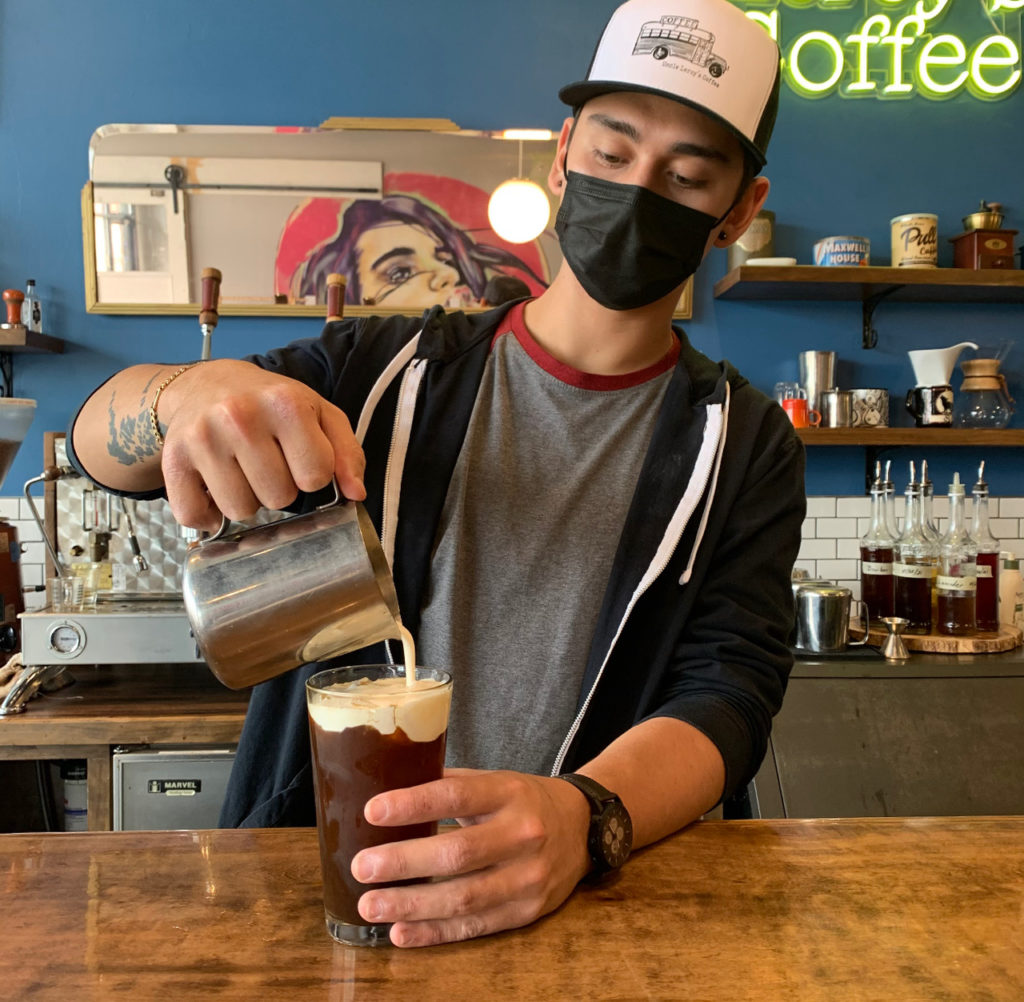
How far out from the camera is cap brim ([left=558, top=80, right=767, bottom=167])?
1258mm

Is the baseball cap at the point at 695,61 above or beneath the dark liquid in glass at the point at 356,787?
above

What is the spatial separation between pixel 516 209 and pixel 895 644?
6.03 ft

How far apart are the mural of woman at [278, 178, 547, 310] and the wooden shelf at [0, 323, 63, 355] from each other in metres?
0.77

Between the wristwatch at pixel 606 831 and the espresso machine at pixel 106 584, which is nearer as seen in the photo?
the wristwatch at pixel 606 831

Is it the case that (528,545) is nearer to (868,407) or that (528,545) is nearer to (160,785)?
(160,785)

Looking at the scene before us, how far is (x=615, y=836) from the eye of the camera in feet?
2.83

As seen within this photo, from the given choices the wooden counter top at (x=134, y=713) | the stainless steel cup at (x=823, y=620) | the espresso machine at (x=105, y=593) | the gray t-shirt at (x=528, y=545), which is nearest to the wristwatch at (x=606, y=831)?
the gray t-shirt at (x=528, y=545)

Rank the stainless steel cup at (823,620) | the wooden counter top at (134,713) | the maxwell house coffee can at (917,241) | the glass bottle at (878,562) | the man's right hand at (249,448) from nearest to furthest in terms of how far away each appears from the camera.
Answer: the man's right hand at (249,448) → the wooden counter top at (134,713) → the stainless steel cup at (823,620) → the glass bottle at (878,562) → the maxwell house coffee can at (917,241)

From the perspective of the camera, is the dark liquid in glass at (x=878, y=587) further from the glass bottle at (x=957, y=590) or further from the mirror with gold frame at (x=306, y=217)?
the mirror with gold frame at (x=306, y=217)

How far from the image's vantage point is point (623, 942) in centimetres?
74

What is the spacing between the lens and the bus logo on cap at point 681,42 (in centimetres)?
127

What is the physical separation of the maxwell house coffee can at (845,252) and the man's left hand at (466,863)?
274 cm

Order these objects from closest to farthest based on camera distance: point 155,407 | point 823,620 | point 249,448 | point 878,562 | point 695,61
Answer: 1. point 249,448
2. point 155,407
3. point 695,61
4. point 823,620
5. point 878,562

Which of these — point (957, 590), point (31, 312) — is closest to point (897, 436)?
point (957, 590)
